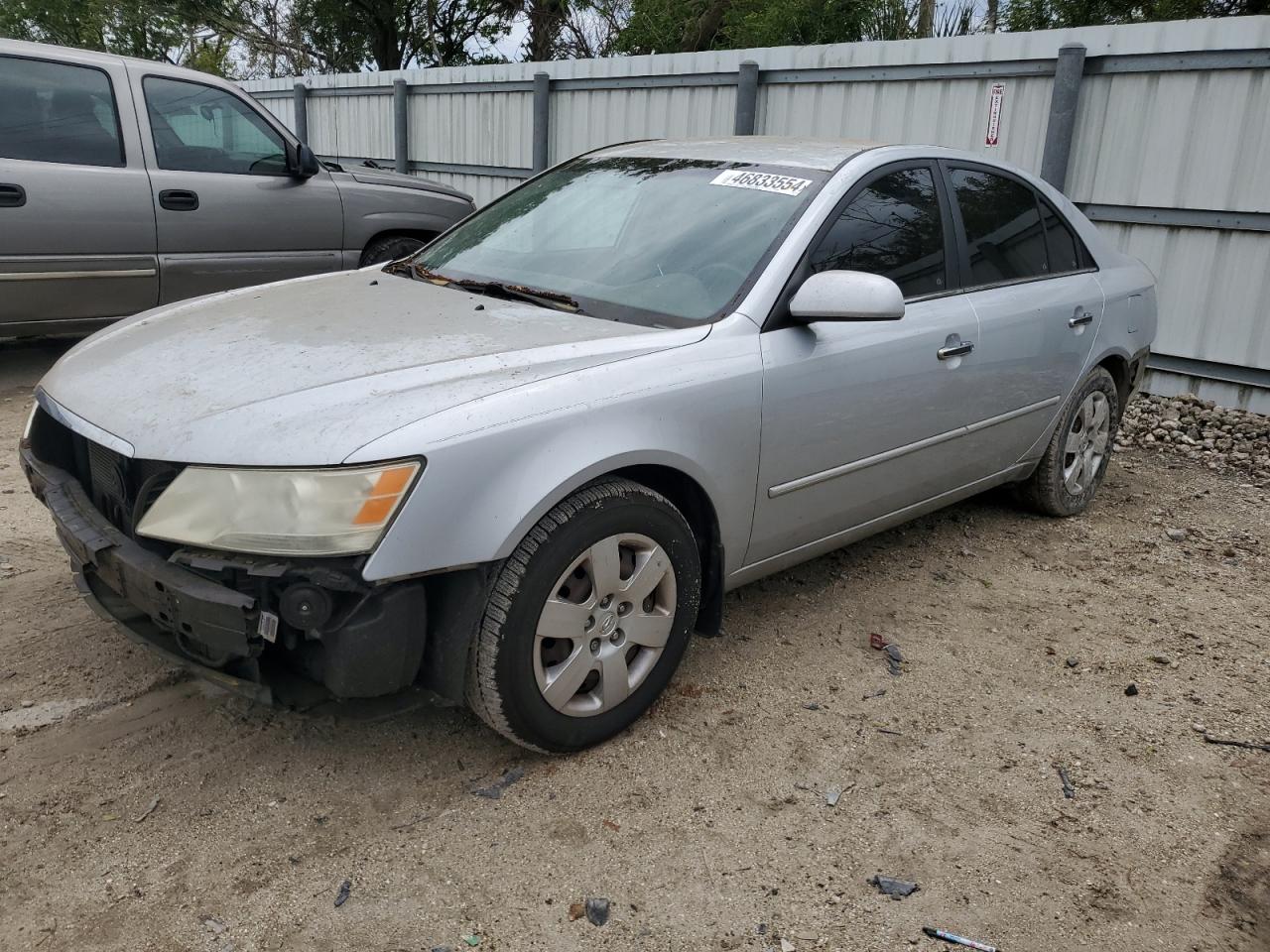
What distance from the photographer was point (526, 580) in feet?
8.44

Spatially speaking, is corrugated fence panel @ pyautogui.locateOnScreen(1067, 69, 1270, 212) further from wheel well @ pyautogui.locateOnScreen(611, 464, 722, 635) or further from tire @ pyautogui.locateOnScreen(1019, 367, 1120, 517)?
wheel well @ pyautogui.locateOnScreen(611, 464, 722, 635)

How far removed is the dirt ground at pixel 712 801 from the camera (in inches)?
92.4

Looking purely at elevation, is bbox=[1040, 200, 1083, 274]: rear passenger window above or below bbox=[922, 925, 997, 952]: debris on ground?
above

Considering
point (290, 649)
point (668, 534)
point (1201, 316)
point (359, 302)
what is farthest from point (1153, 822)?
point (1201, 316)

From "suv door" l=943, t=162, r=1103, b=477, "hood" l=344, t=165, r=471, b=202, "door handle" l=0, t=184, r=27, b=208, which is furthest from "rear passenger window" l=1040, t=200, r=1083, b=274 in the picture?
"door handle" l=0, t=184, r=27, b=208

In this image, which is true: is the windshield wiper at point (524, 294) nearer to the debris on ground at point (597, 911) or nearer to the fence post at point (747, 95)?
the debris on ground at point (597, 911)

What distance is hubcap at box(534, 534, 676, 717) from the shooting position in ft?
8.94

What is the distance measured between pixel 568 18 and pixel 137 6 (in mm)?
10754

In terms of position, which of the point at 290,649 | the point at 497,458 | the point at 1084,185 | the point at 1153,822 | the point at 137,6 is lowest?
the point at 1153,822

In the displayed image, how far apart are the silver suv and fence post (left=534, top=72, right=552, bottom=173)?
135 inches

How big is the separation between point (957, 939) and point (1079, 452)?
3134 millimetres

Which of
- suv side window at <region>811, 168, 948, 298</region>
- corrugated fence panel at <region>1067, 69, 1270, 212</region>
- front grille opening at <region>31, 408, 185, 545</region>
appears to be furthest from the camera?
corrugated fence panel at <region>1067, 69, 1270, 212</region>

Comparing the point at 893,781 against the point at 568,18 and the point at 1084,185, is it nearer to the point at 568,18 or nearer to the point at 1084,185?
the point at 1084,185

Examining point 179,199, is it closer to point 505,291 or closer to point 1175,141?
point 505,291
